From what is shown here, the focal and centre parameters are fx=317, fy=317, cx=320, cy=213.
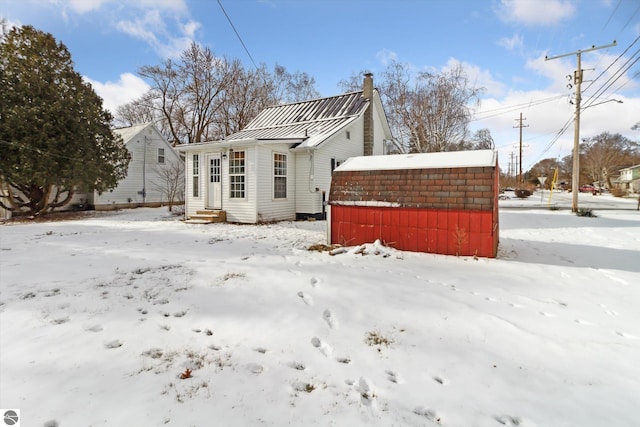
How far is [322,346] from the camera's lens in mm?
2949

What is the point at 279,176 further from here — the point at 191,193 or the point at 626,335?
the point at 626,335

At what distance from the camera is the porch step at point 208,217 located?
39.7ft

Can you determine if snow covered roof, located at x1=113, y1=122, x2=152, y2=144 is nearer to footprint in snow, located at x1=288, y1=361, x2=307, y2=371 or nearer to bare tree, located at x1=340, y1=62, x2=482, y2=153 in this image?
bare tree, located at x1=340, y1=62, x2=482, y2=153

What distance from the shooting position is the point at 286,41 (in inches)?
511

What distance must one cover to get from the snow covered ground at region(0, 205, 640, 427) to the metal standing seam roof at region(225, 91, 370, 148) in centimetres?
955

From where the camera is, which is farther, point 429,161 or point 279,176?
point 279,176

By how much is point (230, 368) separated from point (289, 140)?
1067cm

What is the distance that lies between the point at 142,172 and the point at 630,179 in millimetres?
66104

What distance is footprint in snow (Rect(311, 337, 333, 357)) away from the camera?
2.85 metres

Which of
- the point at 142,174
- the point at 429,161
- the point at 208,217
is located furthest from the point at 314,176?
the point at 142,174

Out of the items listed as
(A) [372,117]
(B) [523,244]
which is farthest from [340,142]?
(B) [523,244]

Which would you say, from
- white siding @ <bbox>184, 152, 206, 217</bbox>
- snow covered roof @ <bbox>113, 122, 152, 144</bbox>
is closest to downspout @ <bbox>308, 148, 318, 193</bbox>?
white siding @ <bbox>184, 152, 206, 217</bbox>

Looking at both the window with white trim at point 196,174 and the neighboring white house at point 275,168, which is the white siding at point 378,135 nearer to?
the neighboring white house at point 275,168

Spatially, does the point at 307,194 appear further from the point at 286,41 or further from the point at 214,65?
the point at 214,65
